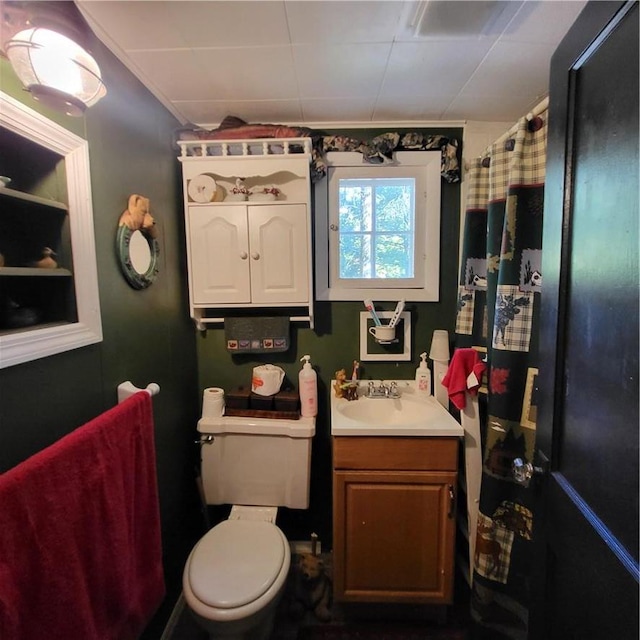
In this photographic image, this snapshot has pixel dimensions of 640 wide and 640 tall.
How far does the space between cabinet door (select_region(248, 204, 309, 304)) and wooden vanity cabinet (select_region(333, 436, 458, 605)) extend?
697 millimetres

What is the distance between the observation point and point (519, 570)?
1201mm

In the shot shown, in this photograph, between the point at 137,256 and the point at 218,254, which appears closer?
the point at 137,256

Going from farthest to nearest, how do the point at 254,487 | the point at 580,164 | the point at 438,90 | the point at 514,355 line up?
the point at 254,487
the point at 438,90
the point at 514,355
the point at 580,164

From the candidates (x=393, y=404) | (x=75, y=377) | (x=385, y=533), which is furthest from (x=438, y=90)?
(x=385, y=533)

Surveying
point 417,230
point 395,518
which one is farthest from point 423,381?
point 417,230

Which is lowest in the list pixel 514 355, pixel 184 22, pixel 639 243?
pixel 514 355

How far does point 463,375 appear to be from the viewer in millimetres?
1402

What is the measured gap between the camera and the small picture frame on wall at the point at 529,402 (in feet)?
3.74

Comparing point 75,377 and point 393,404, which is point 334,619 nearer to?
point 393,404

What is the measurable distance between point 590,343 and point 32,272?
1.21 meters

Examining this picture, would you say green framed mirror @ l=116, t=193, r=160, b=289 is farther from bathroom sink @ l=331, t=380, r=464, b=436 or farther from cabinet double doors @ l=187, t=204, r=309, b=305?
bathroom sink @ l=331, t=380, r=464, b=436

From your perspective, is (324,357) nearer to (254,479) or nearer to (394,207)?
(254,479)

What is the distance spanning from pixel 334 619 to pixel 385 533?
1.59 feet

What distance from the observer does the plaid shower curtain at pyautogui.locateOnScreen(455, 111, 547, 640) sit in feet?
3.71
